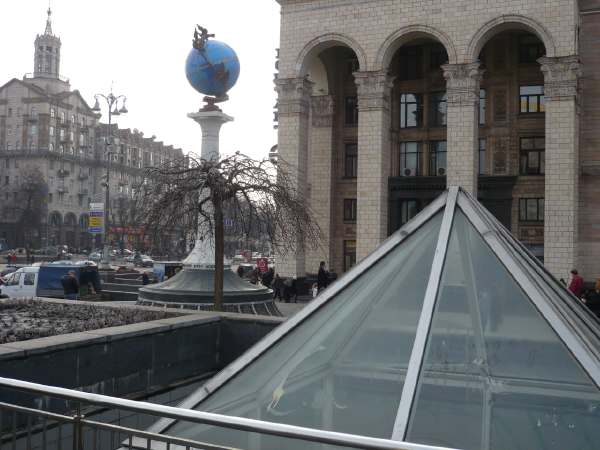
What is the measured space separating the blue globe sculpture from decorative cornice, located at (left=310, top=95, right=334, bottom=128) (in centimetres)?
1536

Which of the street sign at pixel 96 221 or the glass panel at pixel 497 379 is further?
the street sign at pixel 96 221

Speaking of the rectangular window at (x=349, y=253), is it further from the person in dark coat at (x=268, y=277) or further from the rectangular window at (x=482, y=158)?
the person in dark coat at (x=268, y=277)

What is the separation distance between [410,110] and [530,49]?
6381 millimetres

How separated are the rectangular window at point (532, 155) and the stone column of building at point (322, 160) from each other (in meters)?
9.65

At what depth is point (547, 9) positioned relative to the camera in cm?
2617

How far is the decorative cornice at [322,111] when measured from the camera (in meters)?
34.7

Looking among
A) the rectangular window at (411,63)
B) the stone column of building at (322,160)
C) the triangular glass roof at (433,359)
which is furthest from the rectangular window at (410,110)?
the triangular glass roof at (433,359)

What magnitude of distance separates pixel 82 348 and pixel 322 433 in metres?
4.94

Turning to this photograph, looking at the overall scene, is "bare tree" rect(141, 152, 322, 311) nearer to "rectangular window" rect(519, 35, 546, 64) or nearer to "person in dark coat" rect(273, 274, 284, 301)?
"person in dark coat" rect(273, 274, 284, 301)

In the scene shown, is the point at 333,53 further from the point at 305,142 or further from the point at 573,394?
the point at 573,394

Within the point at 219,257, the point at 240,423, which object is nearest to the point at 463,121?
the point at 219,257

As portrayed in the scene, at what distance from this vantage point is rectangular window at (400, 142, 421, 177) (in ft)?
109

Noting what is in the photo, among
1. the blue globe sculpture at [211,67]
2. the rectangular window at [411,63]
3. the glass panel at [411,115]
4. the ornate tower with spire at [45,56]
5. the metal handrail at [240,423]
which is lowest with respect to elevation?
the metal handrail at [240,423]

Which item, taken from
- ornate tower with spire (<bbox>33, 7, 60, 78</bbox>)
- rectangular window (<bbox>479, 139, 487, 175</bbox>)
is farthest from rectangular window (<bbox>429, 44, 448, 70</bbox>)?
ornate tower with spire (<bbox>33, 7, 60, 78</bbox>)
